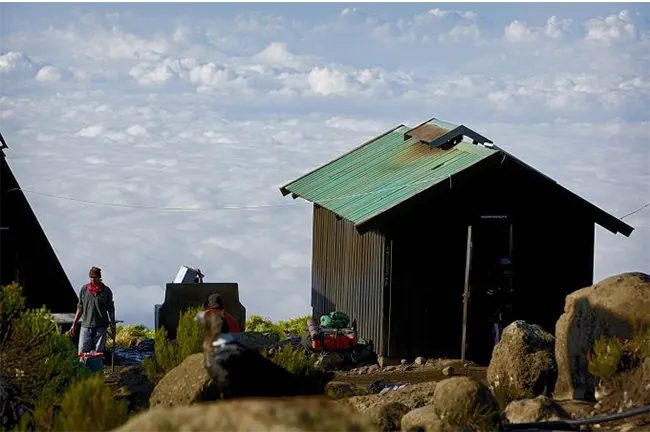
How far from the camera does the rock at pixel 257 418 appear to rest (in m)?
6.73

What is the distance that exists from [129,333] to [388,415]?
15.2 meters

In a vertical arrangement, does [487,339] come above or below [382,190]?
below

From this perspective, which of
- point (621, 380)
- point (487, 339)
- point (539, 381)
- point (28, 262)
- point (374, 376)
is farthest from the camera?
point (28, 262)

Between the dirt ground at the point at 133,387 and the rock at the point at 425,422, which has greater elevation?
the dirt ground at the point at 133,387

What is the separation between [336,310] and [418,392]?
377 inches

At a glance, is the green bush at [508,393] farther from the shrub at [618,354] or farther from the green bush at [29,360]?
the green bush at [29,360]

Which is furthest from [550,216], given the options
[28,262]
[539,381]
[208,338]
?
[208,338]

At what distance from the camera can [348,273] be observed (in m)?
25.1

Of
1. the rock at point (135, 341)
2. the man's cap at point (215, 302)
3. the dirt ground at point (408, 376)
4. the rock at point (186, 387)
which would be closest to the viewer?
the rock at point (186, 387)

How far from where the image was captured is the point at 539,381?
17703 mm

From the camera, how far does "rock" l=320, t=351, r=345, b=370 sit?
22.4 m

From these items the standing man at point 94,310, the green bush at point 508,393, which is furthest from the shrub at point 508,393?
the standing man at point 94,310

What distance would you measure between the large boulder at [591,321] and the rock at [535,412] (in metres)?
2.01

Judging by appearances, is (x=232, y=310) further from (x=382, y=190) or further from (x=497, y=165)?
(x=497, y=165)
